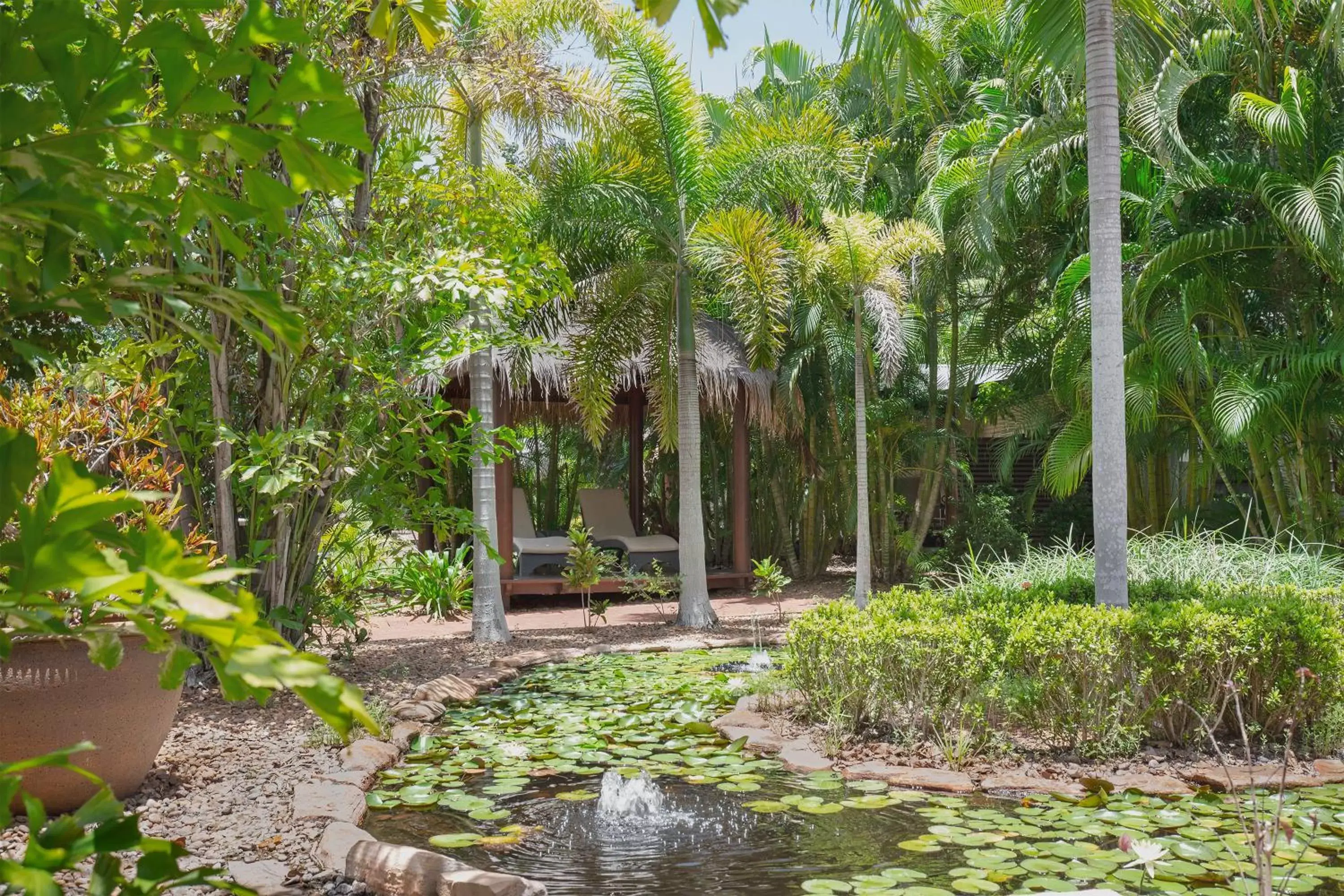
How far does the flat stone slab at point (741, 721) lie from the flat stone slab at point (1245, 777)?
2.10 m

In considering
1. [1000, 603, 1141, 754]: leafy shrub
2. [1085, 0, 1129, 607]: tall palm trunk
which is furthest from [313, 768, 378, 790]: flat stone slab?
[1085, 0, 1129, 607]: tall palm trunk

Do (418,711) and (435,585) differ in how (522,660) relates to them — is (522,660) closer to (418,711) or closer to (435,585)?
(418,711)

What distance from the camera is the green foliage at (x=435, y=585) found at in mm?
10852

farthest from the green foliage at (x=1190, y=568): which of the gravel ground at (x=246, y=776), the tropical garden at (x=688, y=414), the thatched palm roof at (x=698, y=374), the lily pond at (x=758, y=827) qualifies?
the thatched palm roof at (x=698, y=374)

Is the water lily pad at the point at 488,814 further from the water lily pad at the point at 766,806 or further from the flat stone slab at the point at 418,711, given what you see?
the flat stone slab at the point at 418,711

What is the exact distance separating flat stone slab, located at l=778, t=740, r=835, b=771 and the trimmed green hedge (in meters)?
0.20

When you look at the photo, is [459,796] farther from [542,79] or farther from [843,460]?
[843,460]

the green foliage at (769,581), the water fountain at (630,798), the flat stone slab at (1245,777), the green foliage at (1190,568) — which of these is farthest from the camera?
the green foliage at (769,581)

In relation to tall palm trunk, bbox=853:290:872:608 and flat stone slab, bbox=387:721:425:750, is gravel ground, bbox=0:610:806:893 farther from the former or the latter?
tall palm trunk, bbox=853:290:872:608

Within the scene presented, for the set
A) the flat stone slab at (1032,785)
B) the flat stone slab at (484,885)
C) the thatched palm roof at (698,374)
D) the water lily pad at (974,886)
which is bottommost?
the flat stone slab at (1032,785)

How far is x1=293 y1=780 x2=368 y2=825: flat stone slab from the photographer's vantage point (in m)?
4.12

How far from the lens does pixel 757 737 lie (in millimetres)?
5656

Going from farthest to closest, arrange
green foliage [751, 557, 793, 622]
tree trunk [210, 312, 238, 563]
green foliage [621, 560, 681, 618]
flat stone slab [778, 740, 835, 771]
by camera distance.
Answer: green foliage [621, 560, 681, 618], green foliage [751, 557, 793, 622], tree trunk [210, 312, 238, 563], flat stone slab [778, 740, 835, 771]

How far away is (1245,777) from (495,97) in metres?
7.05
